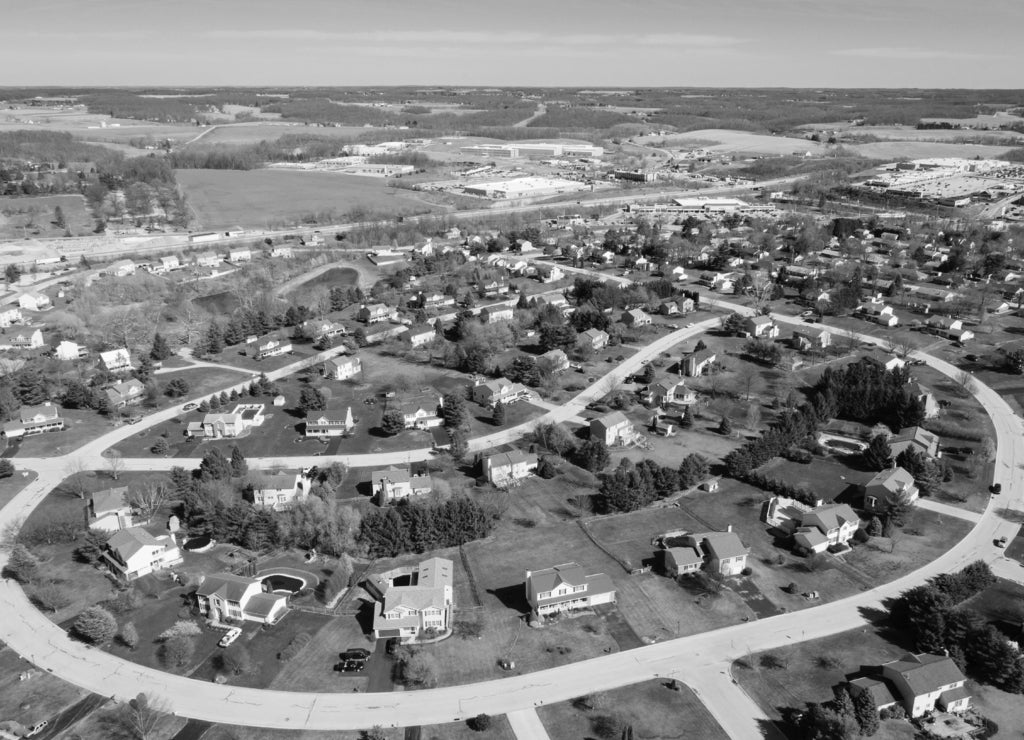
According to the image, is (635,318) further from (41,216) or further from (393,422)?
(41,216)

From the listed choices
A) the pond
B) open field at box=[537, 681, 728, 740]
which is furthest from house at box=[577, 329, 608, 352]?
open field at box=[537, 681, 728, 740]

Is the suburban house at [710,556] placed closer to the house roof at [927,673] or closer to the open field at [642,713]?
the open field at [642,713]

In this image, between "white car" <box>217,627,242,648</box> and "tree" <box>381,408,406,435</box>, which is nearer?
"white car" <box>217,627,242,648</box>

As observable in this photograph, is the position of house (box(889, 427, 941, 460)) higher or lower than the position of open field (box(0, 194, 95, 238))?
lower

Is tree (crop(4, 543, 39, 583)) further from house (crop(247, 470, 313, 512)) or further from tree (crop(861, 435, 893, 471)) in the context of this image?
tree (crop(861, 435, 893, 471))

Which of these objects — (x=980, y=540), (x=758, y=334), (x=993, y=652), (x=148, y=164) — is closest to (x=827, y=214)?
(x=758, y=334)

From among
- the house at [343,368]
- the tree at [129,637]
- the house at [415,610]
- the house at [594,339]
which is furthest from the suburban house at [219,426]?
the house at [594,339]
